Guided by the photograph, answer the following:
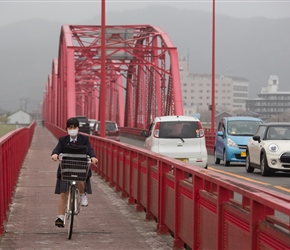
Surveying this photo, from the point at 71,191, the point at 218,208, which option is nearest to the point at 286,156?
the point at 71,191

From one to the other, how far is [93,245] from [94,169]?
1689cm

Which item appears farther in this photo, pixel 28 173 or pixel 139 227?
pixel 28 173

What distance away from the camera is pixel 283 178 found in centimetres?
2364

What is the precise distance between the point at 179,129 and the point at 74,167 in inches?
531

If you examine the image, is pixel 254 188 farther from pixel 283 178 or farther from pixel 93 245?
pixel 283 178

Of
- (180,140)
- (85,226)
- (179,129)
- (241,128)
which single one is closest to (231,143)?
(241,128)

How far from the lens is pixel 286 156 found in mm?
23969

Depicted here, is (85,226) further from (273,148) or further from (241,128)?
(241,128)

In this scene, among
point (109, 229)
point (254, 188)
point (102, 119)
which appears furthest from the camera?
point (102, 119)

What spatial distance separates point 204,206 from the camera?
8859mm

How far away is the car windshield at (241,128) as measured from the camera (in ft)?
103

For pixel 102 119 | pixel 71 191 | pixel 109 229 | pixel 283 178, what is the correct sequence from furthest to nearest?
pixel 102 119 < pixel 283 178 < pixel 109 229 < pixel 71 191

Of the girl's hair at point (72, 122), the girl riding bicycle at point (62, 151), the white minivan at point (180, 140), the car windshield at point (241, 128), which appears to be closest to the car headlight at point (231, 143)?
the car windshield at point (241, 128)

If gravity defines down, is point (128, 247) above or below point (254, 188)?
below
